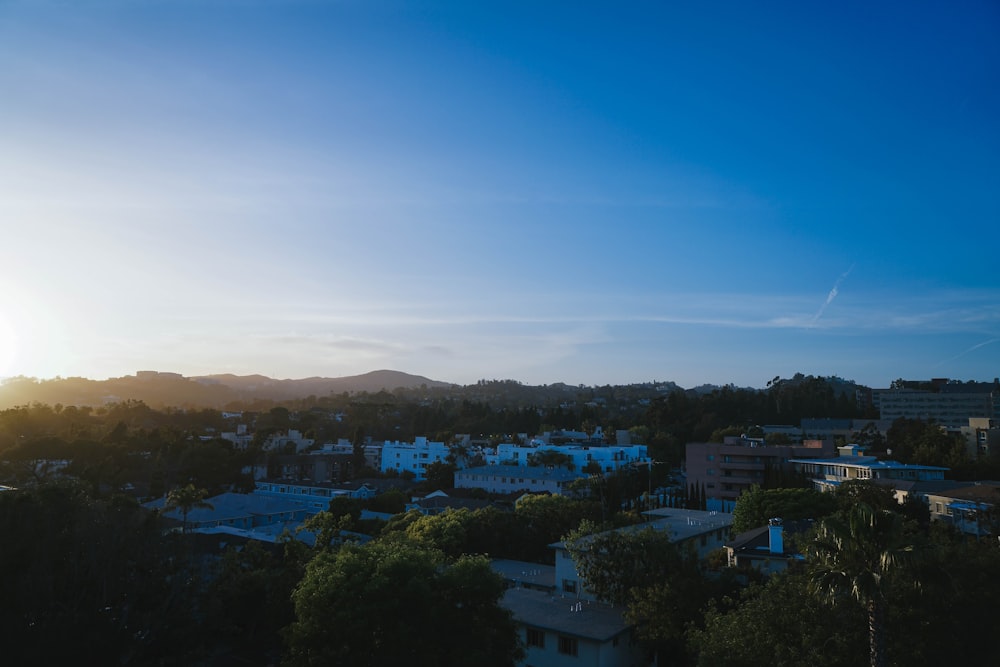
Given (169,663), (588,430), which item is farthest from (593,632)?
(588,430)

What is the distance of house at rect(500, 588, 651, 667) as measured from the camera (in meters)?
19.3

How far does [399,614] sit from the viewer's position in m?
15.8

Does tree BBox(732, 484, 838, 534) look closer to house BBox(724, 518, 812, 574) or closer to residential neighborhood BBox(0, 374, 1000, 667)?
residential neighborhood BBox(0, 374, 1000, 667)

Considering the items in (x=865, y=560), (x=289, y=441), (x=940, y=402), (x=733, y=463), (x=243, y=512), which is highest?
(x=940, y=402)

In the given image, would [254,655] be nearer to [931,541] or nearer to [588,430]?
[931,541]

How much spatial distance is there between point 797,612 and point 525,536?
20.7m

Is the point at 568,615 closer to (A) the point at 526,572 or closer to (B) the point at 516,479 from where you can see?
(A) the point at 526,572

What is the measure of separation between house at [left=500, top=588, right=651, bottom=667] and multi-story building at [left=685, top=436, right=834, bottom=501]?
127 feet

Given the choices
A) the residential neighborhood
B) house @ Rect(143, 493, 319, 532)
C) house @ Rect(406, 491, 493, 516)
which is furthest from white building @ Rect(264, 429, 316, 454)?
house @ Rect(406, 491, 493, 516)

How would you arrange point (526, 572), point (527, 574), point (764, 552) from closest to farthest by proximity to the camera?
1. point (764, 552)
2. point (527, 574)
3. point (526, 572)

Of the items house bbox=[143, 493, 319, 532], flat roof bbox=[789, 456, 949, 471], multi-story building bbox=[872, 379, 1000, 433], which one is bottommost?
house bbox=[143, 493, 319, 532]

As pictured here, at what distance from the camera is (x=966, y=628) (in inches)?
556

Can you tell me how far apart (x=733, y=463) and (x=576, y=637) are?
136 feet

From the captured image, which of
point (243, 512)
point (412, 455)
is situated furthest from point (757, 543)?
point (412, 455)
